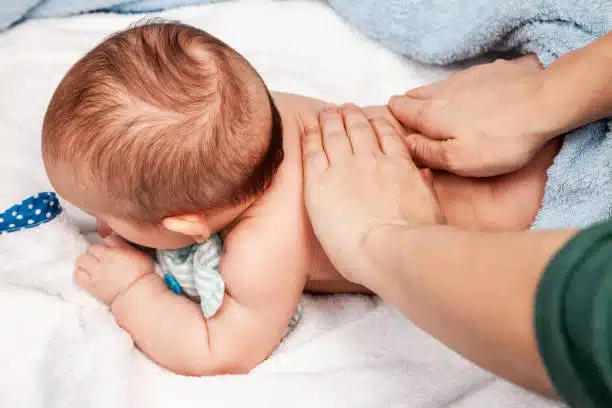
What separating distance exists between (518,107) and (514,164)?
81 millimetres

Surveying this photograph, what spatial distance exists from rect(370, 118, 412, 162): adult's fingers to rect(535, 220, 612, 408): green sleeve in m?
0.47

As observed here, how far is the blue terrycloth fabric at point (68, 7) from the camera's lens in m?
1.34

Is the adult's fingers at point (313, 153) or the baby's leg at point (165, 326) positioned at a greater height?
the adult's fingers at point (313, 153)

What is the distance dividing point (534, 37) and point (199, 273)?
27.0 inches

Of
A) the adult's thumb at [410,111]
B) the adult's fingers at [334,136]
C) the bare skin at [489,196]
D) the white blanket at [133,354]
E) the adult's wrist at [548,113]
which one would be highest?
the adult's wrist at [548,113]

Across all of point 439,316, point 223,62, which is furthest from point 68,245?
point 439,316

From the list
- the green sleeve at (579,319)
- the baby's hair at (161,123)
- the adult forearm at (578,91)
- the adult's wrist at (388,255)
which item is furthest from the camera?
the adult forearm at (578,91)

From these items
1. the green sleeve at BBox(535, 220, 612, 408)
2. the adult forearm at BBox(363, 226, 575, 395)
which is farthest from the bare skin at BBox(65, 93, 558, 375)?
the green sleeve at BBox(535, 220, 612, 408)

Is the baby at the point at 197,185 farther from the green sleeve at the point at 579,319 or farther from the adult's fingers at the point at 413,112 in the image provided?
the green sleeve at the point at 579,319

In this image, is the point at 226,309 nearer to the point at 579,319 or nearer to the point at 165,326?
the point at 165,326

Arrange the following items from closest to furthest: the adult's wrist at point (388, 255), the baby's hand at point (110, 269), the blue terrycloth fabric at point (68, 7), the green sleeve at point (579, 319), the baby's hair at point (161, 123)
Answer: the green sleeve at point (579, 319) < the adult's wrist at point (388, 255) < the baby's hair at point (161, 123) < the baby's hand at point (110, 269) < the blue terrycloth fabric at point (68, 7)

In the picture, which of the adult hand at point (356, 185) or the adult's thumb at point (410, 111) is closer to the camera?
the adult hand at point (356, 185)

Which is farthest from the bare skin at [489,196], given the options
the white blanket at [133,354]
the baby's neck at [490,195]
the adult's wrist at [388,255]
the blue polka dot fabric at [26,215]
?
Result: the blue polka dot fabric at [26,215]

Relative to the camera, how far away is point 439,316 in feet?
2.07
